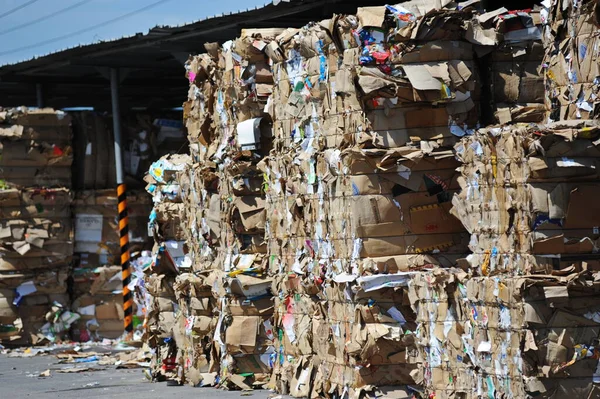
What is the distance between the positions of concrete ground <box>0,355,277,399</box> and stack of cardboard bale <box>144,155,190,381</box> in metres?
0.41

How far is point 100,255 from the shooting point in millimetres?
17188

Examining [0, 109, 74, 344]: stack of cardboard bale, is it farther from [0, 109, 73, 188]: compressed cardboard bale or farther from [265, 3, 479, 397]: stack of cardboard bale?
[265, 3, 479, 397]: stack of cardboard bale

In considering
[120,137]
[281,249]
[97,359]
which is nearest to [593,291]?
[281,249]

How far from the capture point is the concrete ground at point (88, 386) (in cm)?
1012

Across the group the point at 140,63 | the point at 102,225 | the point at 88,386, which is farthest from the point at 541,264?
the point at 140,63

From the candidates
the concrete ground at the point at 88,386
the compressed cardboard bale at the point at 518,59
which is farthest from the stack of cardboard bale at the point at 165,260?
the compressed cardboard bale at the point at 518,59

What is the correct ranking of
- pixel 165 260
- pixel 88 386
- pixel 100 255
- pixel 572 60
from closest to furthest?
pixel 572 60 < pixel 88 386 < pixel 165 260 < pixel 100 255

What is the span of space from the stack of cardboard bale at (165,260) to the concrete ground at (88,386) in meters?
0.41

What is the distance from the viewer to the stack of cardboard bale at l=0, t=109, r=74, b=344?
53.3 ft

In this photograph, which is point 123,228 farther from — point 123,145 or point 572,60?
point 572,60

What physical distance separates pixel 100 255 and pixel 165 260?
18.3 feet

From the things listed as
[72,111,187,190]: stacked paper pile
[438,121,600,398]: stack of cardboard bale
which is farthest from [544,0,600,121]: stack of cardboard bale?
[72,111,187,190]: stacked paper pile

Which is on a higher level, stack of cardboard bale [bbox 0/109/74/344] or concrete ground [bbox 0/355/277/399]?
stack of cardboard bale [bbox 0/109/74/344]

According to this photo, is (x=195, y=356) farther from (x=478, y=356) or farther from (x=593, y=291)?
(x=593, y=291)
